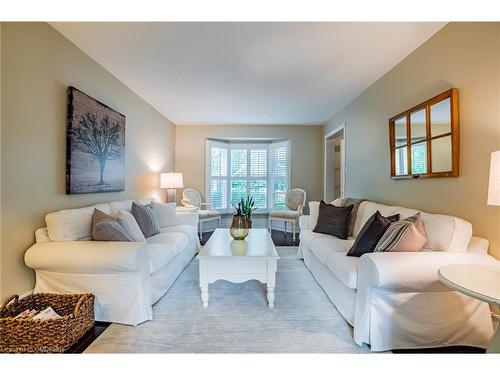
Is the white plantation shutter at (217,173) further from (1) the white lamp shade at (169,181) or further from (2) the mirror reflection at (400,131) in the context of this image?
(2) the mirror reflection at (400,131)

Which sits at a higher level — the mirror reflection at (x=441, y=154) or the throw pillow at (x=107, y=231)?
the mirror reflection at (x=441, y=154)

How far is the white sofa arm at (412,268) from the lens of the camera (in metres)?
1.53

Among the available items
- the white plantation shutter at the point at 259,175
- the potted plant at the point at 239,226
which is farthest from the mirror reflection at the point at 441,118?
the white plantation shutter at the point at 259,175

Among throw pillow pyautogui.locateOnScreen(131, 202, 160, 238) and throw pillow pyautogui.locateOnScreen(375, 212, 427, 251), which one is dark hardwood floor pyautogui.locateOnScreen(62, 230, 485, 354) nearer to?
throw pillow pyautogui.locateOnScreen(375, 212, 427, 251)

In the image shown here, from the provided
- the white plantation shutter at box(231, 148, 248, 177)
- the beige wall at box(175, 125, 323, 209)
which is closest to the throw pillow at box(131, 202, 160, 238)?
the beige wall at box(175, 125, 323, 209)

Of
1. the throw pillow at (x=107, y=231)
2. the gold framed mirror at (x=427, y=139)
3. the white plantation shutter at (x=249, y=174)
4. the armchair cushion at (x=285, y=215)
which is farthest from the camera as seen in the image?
the white plantation shutter at (x=249, y=174)

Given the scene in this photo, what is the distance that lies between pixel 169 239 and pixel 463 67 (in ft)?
9.97

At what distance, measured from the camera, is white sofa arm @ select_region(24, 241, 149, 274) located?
5.91 ft

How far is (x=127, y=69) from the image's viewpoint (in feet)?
9.28

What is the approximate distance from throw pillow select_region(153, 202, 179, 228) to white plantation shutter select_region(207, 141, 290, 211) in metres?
2.28

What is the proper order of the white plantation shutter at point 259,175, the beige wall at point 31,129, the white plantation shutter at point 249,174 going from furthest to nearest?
1. the white plantation shutter at point 259,175
2. the white plantation shutter at point 249,174
3. the beige wall at point 31,129

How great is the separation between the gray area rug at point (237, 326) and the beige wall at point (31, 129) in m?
0.96
